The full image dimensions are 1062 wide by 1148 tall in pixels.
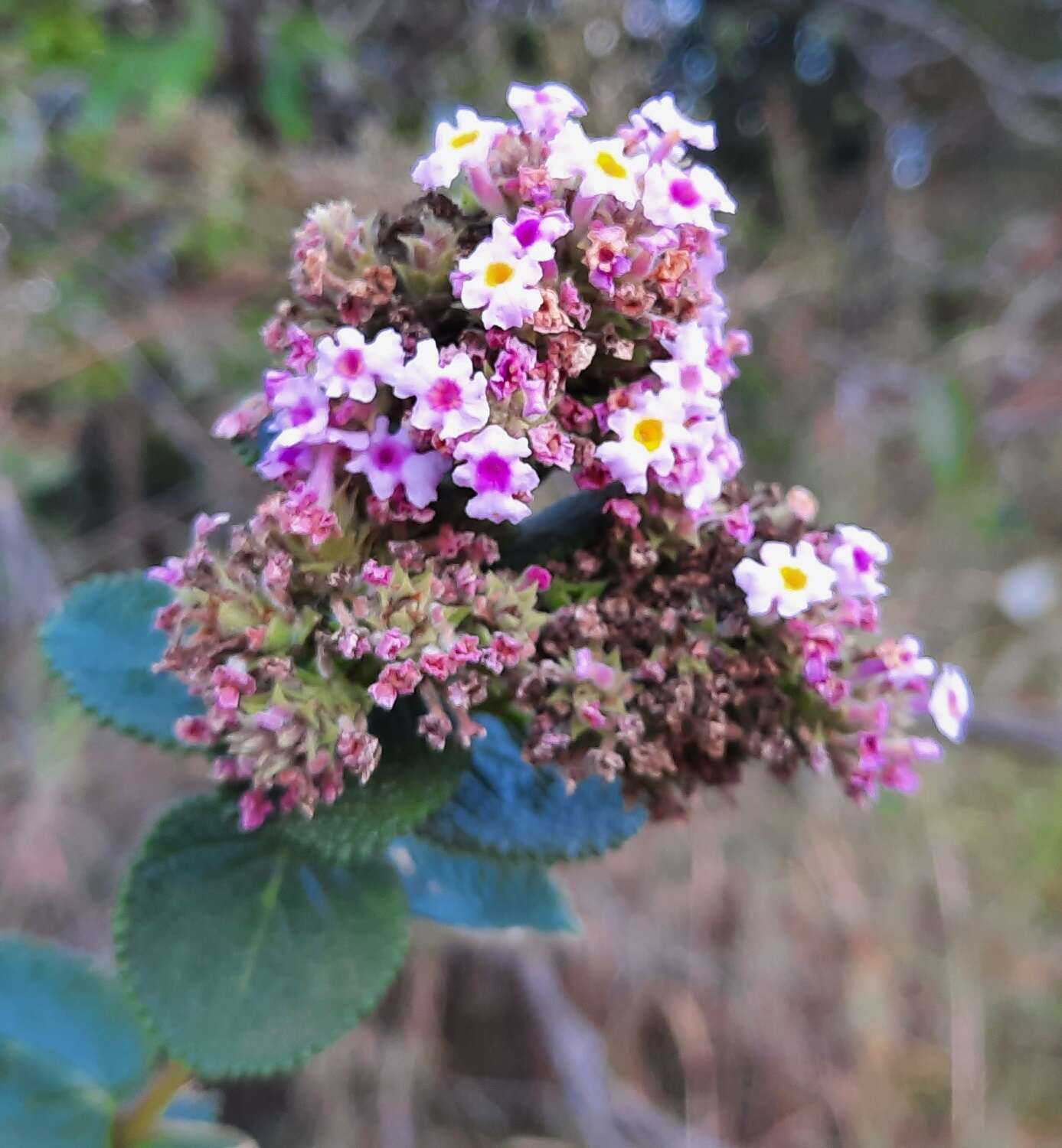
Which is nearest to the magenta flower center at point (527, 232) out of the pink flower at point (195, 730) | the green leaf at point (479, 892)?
the pink flower at point (195, 730)

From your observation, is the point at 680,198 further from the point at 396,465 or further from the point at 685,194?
the point at 396,465

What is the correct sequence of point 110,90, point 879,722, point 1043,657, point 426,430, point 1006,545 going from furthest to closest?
point 1006,545 → point 1043,657 → point 110,90 → point 879,722 → point 426,430

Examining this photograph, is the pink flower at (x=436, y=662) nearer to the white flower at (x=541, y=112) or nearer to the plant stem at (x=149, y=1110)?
the white flower at (x=541, y=112)

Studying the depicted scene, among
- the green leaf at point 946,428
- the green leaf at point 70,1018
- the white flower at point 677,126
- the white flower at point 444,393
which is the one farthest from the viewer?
the green leaf at point 946,428

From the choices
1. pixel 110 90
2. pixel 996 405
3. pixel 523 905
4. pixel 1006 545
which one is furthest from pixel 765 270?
pixel 523 905

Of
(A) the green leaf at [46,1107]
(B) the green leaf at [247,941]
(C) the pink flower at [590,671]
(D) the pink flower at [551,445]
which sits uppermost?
(D) the pink flower at [551,445]

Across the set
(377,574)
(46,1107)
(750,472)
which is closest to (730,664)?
(377,574)

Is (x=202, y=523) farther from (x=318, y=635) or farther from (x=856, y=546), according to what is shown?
(x=856, y=546)
